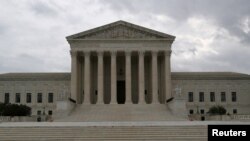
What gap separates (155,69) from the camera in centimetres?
6525

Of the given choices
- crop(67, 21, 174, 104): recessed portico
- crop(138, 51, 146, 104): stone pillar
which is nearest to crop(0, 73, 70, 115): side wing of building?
crop(67, 21, 174, 104): recessed portico

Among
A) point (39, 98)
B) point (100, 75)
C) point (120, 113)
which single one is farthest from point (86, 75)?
point (39, 98)

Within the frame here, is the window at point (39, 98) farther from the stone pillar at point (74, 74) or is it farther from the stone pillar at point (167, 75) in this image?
the stone pillar at point (167, 75)

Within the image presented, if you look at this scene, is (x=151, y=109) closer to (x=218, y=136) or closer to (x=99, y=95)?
(x=99, y=95)

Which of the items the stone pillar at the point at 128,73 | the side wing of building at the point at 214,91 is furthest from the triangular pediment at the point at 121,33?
the side wing of building at the point at 214,91

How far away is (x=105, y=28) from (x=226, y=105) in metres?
30.5

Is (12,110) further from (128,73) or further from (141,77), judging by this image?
(141,77)

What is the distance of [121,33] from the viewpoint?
65.3 m

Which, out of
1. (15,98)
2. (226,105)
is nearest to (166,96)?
(226,105)

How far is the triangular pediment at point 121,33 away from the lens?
64.7 m

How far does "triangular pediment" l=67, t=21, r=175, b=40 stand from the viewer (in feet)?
212

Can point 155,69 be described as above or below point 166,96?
above

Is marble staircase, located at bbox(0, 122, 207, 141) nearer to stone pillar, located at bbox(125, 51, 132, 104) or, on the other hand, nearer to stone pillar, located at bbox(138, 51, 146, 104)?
stone pillar, located at bbox(138, 51, 146, 104)

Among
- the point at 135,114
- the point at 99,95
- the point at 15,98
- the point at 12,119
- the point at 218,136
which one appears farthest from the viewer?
the point at 15,98
